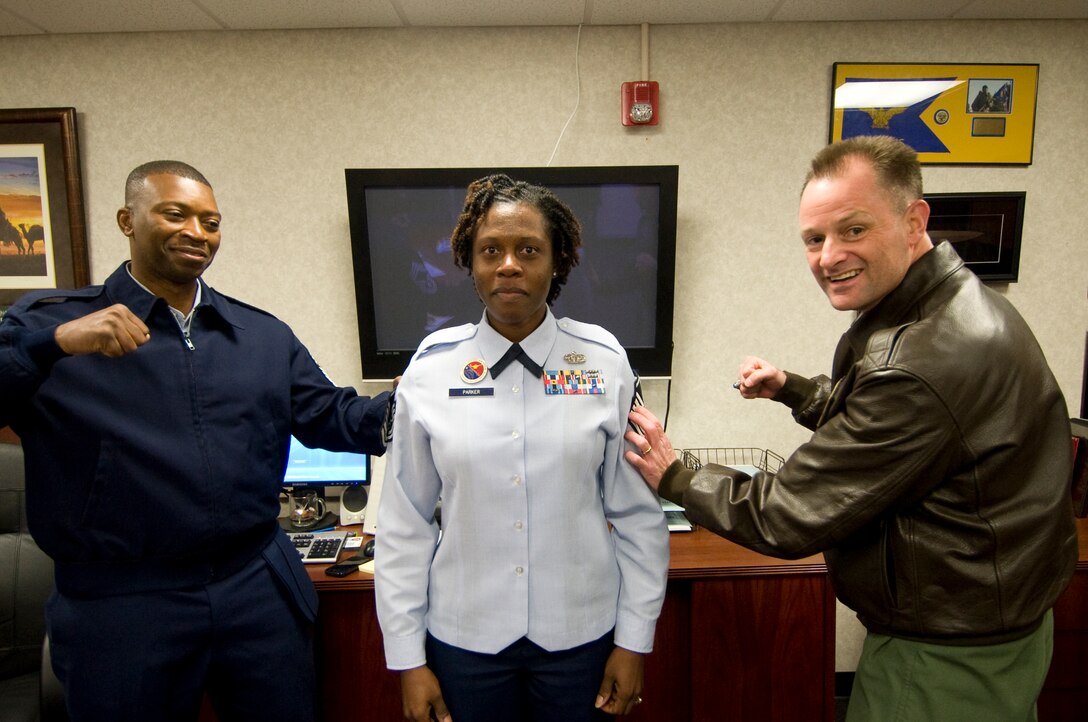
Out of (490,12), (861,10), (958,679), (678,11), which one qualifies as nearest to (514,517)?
(958,679)

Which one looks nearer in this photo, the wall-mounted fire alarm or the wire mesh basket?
the wall-mounted fire alarm

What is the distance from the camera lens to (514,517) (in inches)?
47.1

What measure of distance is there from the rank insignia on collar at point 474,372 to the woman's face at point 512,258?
0.11 metres

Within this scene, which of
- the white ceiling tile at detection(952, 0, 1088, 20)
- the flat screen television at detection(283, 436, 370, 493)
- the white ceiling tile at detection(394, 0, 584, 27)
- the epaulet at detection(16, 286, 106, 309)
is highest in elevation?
the white ceiling tile at detection(952, 0, 1088, 20)

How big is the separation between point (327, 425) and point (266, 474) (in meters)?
0.22

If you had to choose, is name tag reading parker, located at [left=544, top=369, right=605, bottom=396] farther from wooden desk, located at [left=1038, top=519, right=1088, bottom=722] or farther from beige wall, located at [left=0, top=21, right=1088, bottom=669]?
wooden desk, located at [left=1038, top=519, right=1088, bottom=722]

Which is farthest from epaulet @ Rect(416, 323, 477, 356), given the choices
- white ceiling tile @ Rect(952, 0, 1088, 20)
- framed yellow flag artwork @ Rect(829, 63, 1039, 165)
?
white ceiling tile @ Rect(952, 0, 1088, 20)

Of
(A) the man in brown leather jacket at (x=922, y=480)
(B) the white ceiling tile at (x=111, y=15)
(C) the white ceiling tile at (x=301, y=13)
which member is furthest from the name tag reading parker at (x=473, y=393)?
(B) the white ceiling tile at (x=111, y=15)

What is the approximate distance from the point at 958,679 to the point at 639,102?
199 cm

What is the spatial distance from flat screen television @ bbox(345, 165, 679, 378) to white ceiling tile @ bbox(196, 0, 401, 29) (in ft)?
1.81

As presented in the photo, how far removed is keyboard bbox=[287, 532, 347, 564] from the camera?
193cm

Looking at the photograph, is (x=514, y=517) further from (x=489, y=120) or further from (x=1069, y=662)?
(x=1069, y=662)

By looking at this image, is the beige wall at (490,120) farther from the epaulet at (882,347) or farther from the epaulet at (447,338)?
the epaulet at (882,347)

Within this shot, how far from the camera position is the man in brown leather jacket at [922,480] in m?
1.07
